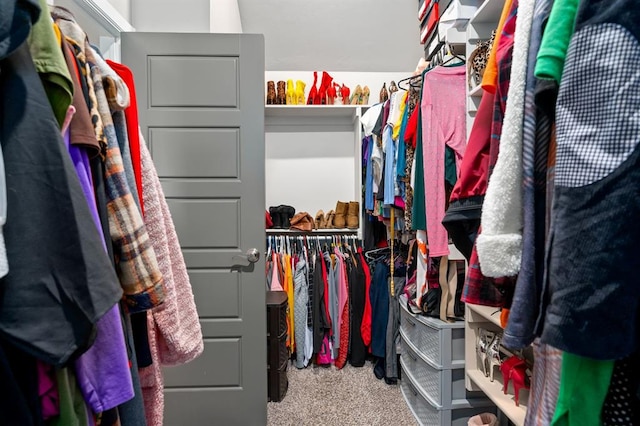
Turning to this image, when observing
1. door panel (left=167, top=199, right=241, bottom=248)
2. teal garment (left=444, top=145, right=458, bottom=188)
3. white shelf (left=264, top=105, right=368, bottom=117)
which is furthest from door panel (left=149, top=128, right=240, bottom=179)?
white shelf (left=264, top=105, right=368, bottom=117)

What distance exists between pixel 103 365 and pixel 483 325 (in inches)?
55.2

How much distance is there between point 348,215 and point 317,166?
0.57 metres

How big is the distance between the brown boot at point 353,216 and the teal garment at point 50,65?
2.55m

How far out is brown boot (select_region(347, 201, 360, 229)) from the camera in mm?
3041

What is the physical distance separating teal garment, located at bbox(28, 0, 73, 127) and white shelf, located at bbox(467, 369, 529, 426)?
57.0 inches

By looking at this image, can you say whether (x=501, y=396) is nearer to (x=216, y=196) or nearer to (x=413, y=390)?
(x=413, y=390)

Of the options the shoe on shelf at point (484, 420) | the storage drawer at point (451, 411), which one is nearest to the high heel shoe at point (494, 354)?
the shoe on shelf at point (484, 420)

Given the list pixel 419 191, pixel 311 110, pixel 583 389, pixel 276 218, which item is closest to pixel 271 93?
pixel 311 110

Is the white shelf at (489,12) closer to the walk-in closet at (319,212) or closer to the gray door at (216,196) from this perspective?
the walk-in closet at (319,212)

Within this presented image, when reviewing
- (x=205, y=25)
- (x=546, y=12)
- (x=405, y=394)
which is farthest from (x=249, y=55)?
(x=405, y=394)

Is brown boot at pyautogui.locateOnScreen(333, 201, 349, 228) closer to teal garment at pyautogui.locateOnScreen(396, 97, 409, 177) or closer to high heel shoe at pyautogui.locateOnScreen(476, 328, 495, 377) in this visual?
teal garment at pyautogui.locateOnScreen(396, 97, 409, 177)

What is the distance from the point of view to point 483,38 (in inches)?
57.6

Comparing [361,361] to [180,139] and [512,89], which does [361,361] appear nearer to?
[180,139]

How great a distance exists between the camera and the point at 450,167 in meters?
1.62
